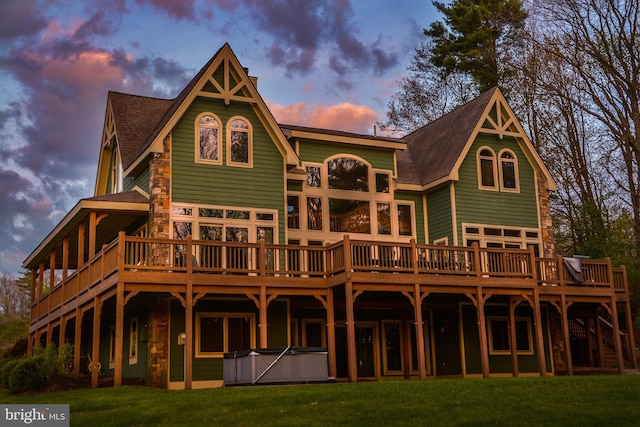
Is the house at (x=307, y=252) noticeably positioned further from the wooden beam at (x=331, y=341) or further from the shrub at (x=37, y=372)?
the shrub at (x=37, y=372)

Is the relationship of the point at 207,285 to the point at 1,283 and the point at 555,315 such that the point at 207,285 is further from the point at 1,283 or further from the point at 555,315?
the point at 1,283

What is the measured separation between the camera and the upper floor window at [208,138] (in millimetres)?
25406

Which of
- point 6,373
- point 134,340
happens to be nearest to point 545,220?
point 134,340

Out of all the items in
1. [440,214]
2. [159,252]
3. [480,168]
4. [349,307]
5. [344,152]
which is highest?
[344,152]

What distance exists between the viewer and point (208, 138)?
25547mm

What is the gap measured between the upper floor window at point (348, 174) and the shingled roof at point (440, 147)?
1429mm

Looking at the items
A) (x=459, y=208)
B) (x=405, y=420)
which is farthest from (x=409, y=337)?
(x=405, y=420)

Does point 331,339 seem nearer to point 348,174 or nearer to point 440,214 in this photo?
point 348,174

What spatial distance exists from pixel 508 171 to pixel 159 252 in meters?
13.8

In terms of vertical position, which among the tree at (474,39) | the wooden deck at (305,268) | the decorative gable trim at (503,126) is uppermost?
the tree at (474,39)

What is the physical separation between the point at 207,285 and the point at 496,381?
26.4 ft

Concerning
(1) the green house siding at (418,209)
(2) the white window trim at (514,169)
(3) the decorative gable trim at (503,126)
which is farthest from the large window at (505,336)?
(3) the decorative gable trim at (503,126)

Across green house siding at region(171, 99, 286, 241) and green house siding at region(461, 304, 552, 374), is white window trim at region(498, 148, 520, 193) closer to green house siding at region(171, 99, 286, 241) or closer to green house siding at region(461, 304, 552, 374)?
green house siding at region(461, 304, 552, 374)

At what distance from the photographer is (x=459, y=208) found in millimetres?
28766
